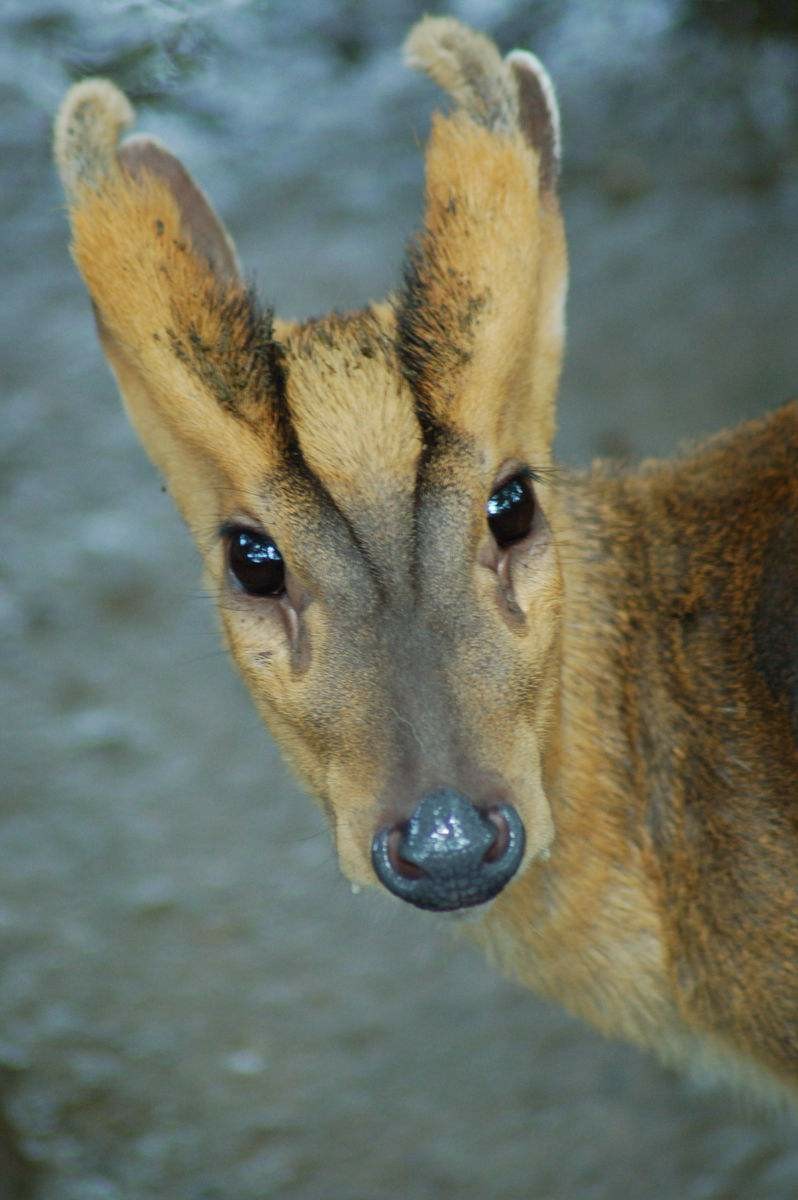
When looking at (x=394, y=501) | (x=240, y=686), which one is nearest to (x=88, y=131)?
(x=394, y=501)

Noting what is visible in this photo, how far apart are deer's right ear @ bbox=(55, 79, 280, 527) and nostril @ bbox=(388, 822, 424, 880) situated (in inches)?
33.0

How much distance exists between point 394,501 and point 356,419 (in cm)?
18

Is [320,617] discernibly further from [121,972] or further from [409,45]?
[121,972]

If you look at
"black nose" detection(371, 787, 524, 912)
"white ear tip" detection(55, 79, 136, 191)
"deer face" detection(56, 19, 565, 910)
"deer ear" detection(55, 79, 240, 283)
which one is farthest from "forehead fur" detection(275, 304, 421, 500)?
"white ear tip" detection(55, 79, 136, 191)

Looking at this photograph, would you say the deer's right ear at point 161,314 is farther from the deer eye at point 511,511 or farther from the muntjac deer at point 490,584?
the deer eye at point 511,511

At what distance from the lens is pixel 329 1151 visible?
16.1ft

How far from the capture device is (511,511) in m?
3.04

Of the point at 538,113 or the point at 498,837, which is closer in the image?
the point at 498,837

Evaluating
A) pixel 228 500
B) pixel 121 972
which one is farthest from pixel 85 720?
pixel 228 500

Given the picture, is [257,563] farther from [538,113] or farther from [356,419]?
[538,113]

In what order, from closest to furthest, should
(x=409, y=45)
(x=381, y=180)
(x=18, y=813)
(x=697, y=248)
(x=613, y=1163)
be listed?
(x=409, y=45)
(x=613, y=1163)
(x=18, y=813)
(x=697, y=248)
(x=381, y=180)

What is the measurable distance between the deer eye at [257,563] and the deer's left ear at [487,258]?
45 cm

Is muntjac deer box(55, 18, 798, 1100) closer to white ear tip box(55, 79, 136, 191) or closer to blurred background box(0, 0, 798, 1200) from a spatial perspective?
white ear tip box(55, 79, 136, 191)

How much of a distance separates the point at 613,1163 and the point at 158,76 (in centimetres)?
603
